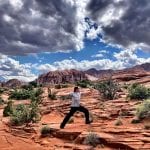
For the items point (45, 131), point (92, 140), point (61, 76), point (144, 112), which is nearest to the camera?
point (92, 140)

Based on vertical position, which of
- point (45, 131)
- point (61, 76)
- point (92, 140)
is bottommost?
point (92, 140)

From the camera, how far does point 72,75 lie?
13512cm

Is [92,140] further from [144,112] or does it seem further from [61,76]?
[61,76]

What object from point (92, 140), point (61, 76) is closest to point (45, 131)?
point (92, 140)

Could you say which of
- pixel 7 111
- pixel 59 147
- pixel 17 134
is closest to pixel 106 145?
pixel 59 147

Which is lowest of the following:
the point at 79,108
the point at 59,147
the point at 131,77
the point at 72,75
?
the point at 59,147

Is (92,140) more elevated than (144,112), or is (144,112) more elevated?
(144,112)

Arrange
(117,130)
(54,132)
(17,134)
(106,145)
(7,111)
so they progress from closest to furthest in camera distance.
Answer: (106,145)
(117,130)
(54,132)
(17,134)
(7,111)

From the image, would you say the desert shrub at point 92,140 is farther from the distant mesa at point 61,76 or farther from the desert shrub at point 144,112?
the distant mesa at point 61,76

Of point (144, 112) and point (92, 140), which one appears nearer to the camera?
point (92, 140)

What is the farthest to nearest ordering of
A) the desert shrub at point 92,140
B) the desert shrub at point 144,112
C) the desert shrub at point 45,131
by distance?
the desert shrub at point 144,112 < the desert shrub at point 45,131 < the desert shrub at point 92,140

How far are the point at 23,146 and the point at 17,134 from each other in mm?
3259

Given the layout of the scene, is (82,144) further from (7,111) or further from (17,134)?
(7,111)

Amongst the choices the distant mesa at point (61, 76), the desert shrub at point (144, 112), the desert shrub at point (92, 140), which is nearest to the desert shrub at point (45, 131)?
the desert shrub at point (92, 140)
